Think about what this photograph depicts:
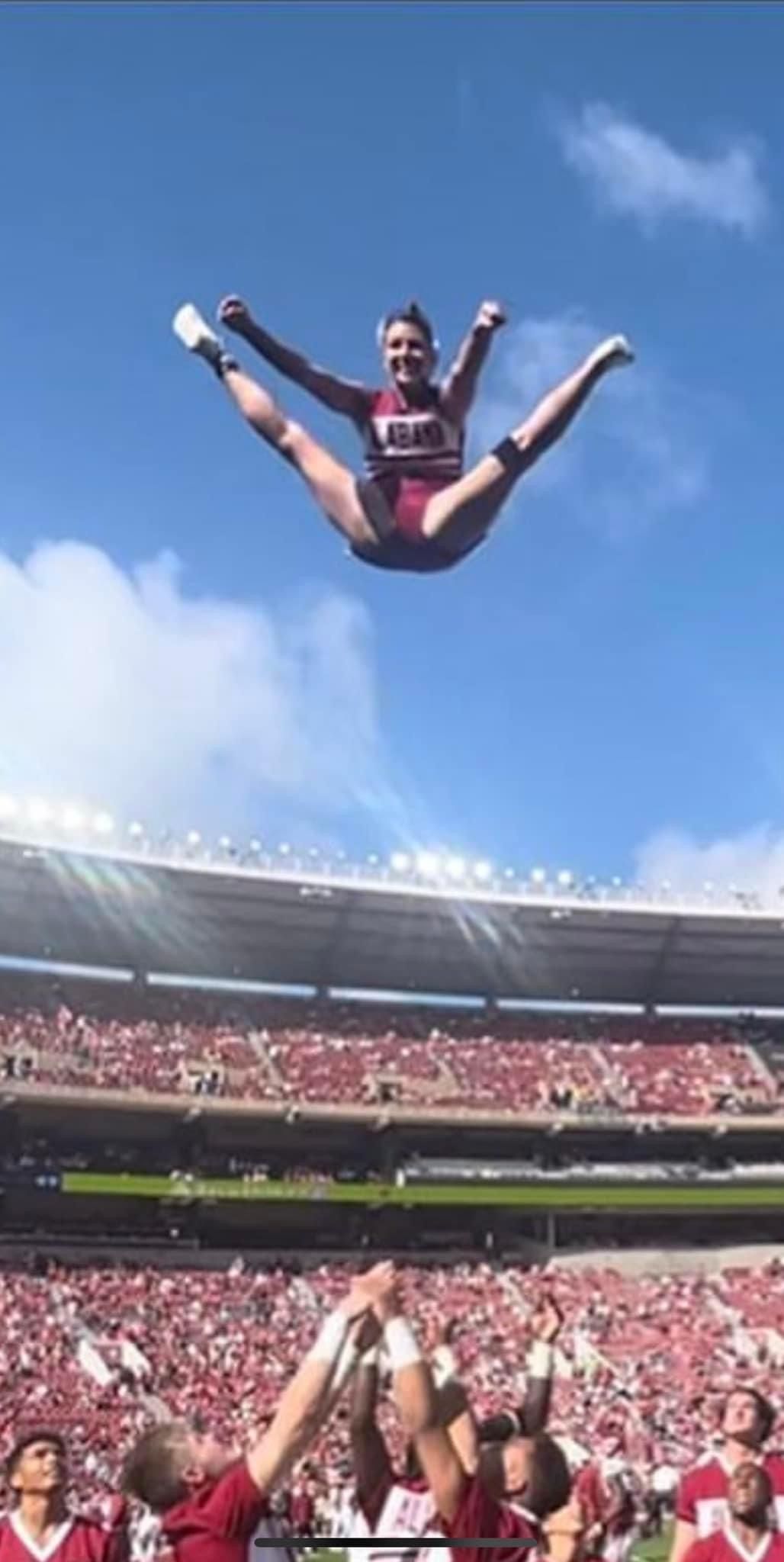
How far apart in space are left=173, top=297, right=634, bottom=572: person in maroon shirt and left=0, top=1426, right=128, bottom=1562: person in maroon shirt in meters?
3.77

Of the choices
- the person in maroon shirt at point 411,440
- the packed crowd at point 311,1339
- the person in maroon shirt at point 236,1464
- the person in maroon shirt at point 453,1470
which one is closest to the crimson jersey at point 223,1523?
the person in maroon shirt at point 236,1464

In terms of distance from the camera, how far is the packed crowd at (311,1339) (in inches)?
1345

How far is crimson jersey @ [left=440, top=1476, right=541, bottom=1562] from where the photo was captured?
4.90m

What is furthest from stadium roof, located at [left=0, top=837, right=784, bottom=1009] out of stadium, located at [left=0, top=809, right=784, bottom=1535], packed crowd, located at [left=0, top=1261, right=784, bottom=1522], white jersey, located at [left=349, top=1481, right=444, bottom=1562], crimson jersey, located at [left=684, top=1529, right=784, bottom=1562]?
white jersey, located at [left=349, top=1481, right=444, bottom=1562]

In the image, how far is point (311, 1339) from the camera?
4025 cm

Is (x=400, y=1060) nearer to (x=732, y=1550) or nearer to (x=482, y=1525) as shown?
(x=732, y=1550)

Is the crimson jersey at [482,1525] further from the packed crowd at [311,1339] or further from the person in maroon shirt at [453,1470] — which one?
the packed crowd at [311,1339]

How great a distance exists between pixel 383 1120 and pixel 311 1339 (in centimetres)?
915

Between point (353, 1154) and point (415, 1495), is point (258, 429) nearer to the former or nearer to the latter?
point (415, 1495)

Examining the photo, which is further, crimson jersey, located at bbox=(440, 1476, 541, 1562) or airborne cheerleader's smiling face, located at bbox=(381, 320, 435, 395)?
airborne cheerleader's smiling face, located at bbox=(381, 320, 435, 395)

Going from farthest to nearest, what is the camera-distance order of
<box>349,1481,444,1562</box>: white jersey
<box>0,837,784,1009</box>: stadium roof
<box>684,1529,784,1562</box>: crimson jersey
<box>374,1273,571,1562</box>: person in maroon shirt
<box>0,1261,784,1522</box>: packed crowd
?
<box>0,837,784,1009</box>: stadium roof, <box>0,1261,784,1522</box>: packed crowd, <box>684,1529,784,1562</box>: crimson jersey, <box>349,1481,444,1562</box>: white jersey, <box>374,1273,571,1562</box>: person in maroon shirt

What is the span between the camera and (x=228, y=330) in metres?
7.77

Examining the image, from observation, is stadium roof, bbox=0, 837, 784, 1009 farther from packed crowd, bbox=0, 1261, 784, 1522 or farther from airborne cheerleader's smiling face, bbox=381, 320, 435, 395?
Result: airborne cheerleader's smiling face, bbox=381, 320, 435, 395

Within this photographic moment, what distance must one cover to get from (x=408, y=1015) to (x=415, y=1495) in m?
50.2
